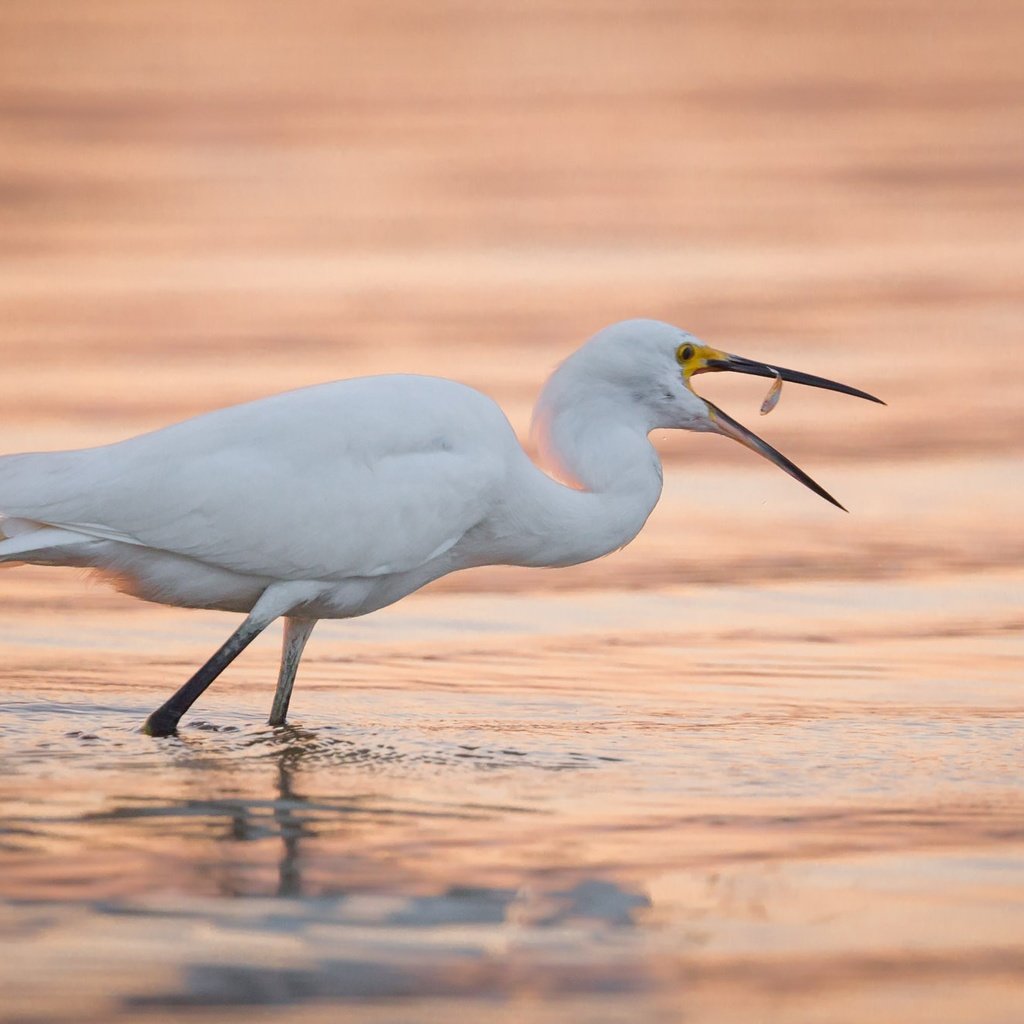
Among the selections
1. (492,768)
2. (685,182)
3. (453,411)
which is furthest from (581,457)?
(685,182)

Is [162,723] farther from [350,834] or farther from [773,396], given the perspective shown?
[773,396]

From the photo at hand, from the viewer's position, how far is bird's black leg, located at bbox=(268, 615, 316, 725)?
7840 millimetres

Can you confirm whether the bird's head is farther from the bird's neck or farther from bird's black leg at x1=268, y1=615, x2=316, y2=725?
bird's black leg at x1=268, y1=615, x2=316, y2=725

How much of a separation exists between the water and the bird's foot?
56 millimetres

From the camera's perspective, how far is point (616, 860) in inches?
244

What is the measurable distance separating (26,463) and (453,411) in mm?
1366

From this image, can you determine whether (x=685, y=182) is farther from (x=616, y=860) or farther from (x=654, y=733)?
(x=616, y=860)

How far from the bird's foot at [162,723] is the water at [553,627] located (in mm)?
56

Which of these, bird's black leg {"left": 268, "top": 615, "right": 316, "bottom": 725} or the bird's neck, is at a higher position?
the bird's neck

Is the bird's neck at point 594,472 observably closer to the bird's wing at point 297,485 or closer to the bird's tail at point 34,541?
the bird's wing at point 297,485

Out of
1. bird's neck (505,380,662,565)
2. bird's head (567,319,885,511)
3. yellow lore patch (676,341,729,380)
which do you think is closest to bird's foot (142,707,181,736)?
bird's neck (505,380,662,565)

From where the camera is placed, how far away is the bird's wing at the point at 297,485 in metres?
7.54

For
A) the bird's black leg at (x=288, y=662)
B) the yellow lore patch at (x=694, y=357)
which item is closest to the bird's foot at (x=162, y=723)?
the bird's black leg at (x=288, y=662)

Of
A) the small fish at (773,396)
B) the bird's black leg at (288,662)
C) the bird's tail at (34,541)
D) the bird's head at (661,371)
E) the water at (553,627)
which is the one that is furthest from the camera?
the small fish at (773,396)
